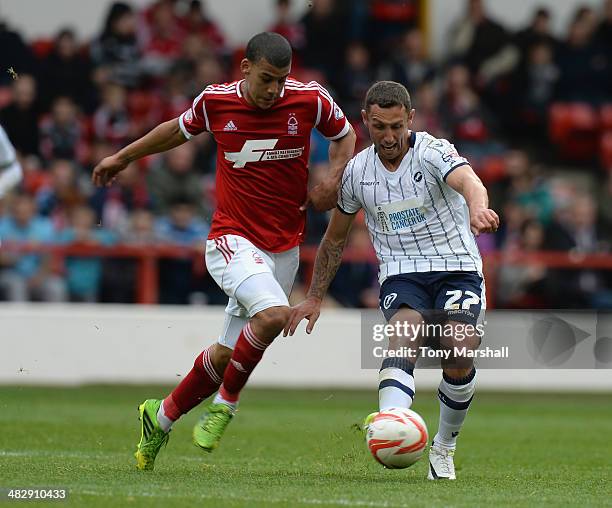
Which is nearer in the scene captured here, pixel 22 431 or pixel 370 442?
pixel 370 442

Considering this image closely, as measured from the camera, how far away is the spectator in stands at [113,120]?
59.0 feet

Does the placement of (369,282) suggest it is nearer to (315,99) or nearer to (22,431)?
(22,431)

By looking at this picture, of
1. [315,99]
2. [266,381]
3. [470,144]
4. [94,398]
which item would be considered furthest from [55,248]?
[315,99]

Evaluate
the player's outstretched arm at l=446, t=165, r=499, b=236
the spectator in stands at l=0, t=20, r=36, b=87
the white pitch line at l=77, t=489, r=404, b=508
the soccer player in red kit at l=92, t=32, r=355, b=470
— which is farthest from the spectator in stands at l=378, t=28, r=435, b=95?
the white pitch line at l=77, t=489, r=404, b=508

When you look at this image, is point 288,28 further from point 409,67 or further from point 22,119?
point 22,119

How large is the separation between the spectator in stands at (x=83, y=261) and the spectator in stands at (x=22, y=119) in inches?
78.2

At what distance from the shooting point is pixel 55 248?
51.8 feet

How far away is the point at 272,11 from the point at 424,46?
2583 mm

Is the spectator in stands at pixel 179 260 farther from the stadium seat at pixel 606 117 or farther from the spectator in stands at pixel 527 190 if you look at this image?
the stadium seat at pixel 606 117

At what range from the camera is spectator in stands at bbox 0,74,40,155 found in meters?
17.7

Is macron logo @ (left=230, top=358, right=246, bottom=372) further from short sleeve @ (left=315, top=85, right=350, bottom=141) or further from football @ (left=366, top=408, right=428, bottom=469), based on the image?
short sleeve @ (left=315, top=85, right=350, bottom=141)

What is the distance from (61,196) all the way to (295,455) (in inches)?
308

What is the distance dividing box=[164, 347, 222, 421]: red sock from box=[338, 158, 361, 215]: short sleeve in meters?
1.33

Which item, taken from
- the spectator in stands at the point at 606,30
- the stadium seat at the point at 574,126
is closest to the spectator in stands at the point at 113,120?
the stadium seat at the point at 574,126
